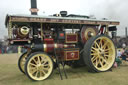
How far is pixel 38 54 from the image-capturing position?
4.29 meters

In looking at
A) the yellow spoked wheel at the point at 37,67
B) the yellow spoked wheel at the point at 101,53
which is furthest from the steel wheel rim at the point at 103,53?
the yellow spoked wheel at the point at 37,67

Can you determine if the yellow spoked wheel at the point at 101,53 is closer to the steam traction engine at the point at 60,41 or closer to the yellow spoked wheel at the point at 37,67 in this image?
the steam traction engine at the point at 60,41

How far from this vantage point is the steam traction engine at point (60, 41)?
4.45 meters

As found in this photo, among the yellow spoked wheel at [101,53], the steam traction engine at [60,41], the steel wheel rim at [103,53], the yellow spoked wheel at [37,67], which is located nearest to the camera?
the yellow spoked wheel at [37,67]

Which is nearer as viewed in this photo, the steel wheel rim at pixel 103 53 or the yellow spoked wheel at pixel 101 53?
the yellow spoked wheel at pixel 101 53

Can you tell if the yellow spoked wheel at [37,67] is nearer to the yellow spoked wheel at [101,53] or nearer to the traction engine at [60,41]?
the traction engine at [60,41]

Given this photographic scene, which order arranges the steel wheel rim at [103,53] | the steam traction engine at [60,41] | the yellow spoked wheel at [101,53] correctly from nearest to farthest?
1. the steam traction engine at [60,41]
2. the yellow spoked wheel at [101,53]
3. the steel wheel rim at [103,53]

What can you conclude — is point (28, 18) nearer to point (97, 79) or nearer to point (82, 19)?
point (82, 19)

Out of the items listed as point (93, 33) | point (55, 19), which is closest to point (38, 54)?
point (55, 19)

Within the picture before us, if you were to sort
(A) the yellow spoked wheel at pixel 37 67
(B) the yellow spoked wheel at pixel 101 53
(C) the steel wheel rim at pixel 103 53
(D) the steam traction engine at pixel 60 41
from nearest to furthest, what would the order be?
(A) the yellow spoked wheel at pixel 37 67
(D) the steam traction engine at pixel 60 41
(B) the yellow spoked wheel at pixel 101 53
(C) the steel wheel rim at pixel 103 53

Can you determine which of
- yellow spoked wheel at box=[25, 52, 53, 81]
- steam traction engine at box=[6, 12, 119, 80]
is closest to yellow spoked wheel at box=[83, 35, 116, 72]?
steam traction engine at box=[6, 12, 119, 80]

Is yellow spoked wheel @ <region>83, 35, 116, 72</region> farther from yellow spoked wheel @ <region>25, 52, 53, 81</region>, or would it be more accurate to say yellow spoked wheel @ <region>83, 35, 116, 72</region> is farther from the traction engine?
yellow spoked wheel @ <region>25, 52, 53, 81</region>

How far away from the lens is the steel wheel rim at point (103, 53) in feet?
16.8

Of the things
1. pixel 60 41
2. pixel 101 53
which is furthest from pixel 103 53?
pixel 60 41
